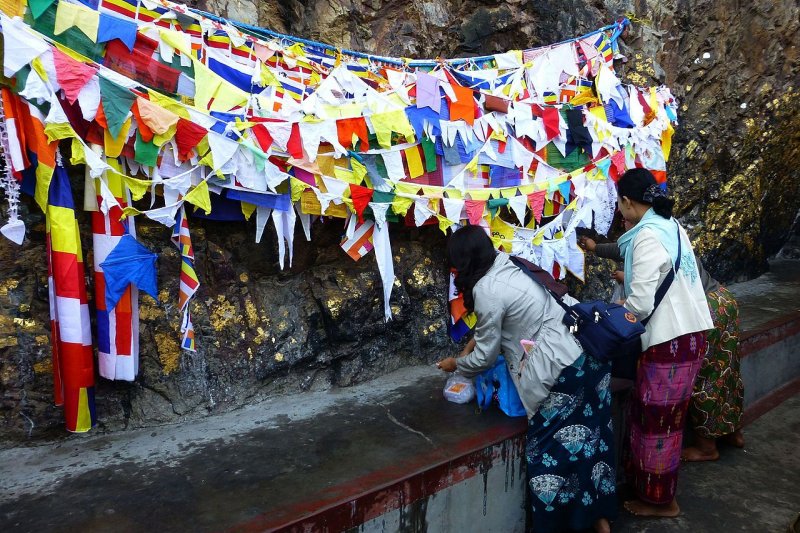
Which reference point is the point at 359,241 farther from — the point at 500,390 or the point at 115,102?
the point at 115,102

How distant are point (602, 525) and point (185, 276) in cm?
261

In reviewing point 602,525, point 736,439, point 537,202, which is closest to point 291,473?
point 602,525

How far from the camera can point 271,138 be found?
334 centimetres

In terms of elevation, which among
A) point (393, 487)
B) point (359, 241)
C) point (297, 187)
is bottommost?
point (393, 487)

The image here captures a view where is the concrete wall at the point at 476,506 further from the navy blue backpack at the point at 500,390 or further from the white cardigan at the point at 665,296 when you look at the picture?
the white cardigan at the point at 665,296

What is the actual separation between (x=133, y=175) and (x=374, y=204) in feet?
4.73

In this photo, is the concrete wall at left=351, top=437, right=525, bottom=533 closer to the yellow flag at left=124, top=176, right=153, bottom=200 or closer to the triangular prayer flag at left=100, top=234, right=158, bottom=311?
the triangular prayer flag at left=100, top=234, right=158, bottom=311

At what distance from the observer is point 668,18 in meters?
6.38

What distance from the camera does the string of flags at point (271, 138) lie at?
2.75m

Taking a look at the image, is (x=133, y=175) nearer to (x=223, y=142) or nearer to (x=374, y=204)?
(x=223, y=142)

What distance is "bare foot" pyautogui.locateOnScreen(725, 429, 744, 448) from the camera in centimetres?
409

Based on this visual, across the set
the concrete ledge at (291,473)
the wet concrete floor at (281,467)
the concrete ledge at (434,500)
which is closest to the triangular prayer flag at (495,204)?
the wet concrete floor at (281,467)

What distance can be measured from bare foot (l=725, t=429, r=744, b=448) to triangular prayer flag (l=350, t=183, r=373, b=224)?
306 centimetres

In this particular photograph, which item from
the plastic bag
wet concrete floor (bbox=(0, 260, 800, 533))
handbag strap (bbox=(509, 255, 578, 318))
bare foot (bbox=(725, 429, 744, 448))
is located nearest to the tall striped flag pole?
wet concrete floor (bbox=(0, 260, 800, 533))
